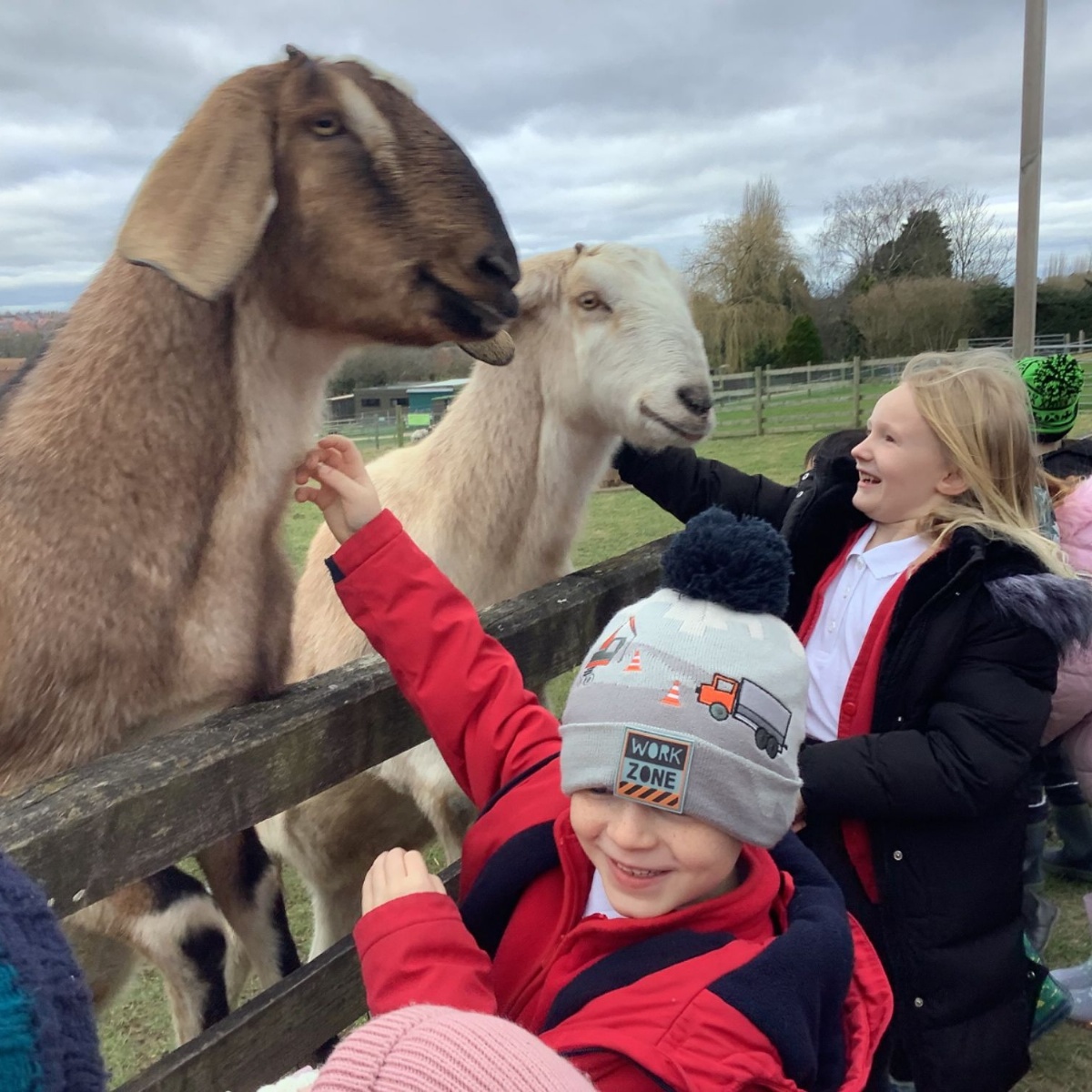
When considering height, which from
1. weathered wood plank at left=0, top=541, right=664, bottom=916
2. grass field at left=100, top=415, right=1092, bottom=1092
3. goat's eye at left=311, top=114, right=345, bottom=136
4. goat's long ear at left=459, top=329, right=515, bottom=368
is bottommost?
grass field at left=100, top=415, right=1092, bottom=1092

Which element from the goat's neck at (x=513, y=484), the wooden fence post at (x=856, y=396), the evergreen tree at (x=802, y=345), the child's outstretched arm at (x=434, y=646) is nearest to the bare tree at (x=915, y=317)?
the evergreen tree at (x=802, y=345)

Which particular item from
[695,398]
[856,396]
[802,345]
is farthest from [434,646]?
[802,345]

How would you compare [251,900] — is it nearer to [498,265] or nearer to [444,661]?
[444,661]

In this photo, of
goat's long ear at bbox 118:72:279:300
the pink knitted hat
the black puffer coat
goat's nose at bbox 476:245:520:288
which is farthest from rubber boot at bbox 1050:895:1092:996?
goat's long ear at bbox 118:72:279:300

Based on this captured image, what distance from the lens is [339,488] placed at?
1840mm

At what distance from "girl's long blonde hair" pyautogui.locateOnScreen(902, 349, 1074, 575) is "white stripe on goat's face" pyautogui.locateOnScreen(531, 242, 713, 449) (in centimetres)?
85

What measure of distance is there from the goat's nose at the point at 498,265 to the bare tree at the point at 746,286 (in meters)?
26.8

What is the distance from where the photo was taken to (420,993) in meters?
1.15

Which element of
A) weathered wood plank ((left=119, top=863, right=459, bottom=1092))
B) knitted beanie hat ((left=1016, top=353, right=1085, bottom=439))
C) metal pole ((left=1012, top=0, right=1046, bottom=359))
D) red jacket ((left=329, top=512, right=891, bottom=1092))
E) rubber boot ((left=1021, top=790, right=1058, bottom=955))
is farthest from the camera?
metal pole ((left=1012, top=0, right=1046, bottom=359))

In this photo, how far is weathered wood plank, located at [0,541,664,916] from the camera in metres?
1.21

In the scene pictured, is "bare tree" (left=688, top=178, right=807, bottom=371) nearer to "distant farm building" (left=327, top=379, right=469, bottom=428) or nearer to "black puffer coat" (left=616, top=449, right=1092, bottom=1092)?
"distant farm building" (left=327, top=379, right=469, bottom=428)

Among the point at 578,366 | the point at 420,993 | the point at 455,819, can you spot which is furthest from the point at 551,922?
the point at 578,366

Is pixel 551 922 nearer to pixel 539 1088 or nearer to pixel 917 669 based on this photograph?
pixel 539 1088

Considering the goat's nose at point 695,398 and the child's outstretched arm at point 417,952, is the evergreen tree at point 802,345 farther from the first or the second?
the child's outstretched arm at point 417,952
